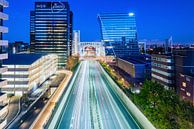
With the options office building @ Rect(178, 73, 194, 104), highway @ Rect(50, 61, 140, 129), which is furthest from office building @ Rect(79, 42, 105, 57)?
office building @ Rect(178, 73, 194, 104)

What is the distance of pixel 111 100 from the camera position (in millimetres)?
33938

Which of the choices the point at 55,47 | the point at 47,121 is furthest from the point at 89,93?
the point at 55,47

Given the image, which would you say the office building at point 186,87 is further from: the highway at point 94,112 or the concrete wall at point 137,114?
the highway at point 94,112

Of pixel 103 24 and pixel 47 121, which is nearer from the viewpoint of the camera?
pixel 47 121

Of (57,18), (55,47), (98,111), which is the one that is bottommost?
(98,111)

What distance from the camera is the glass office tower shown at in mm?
98250

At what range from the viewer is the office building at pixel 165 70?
40.7 meters

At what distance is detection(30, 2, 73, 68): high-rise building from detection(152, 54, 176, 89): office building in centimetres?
3756

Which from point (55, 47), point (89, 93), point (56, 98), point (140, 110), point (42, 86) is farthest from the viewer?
point (55, 47)

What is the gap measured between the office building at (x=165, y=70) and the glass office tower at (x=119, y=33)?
164ft

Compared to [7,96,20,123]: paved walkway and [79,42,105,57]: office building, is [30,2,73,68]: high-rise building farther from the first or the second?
[79,42,105,57]: office building

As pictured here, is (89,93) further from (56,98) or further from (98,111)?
(98,111)

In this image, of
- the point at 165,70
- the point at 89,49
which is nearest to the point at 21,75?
the point at 165,70

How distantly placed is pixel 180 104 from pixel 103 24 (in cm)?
8375
